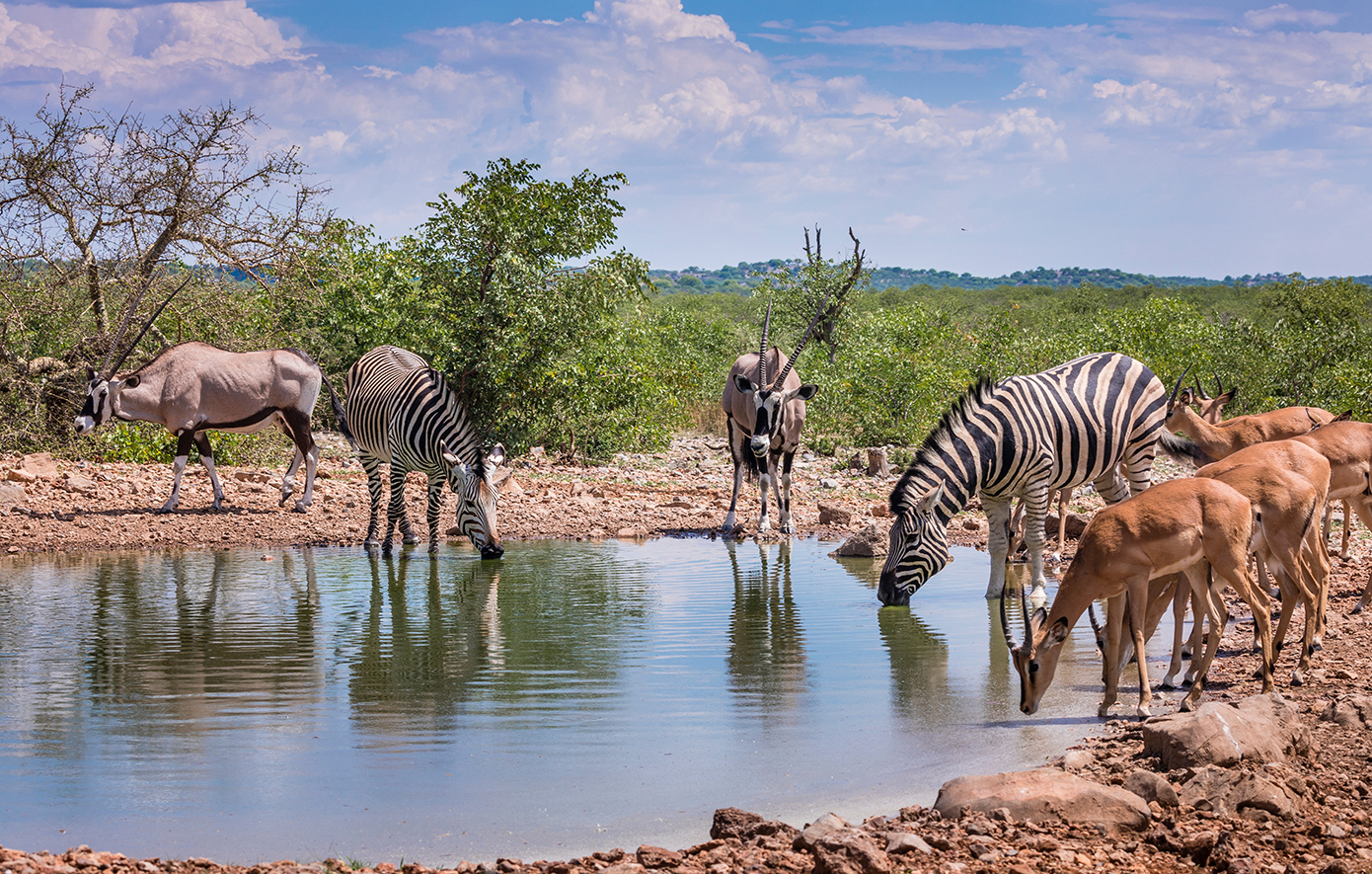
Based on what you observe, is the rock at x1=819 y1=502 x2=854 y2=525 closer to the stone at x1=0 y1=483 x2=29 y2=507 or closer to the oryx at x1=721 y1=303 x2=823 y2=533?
the oryx at x1=721 y1=303 x2=823 y2=533

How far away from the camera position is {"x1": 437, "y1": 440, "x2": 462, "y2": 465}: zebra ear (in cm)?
1223

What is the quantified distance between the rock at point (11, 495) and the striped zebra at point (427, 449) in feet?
14.5

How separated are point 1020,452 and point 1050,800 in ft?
16.7

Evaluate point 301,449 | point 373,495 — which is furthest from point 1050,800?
point 301,449

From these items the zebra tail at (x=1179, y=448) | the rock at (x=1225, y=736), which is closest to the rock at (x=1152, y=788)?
the rock at (x=1225, y=736)

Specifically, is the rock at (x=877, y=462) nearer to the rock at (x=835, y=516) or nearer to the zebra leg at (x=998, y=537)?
the rock at (x=835, y=516)

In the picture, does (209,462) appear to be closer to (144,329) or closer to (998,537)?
(144,329)

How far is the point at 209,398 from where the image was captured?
1528 cm

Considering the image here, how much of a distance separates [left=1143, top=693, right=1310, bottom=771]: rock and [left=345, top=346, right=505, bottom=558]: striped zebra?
25.7 ft

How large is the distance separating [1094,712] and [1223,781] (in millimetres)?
1766

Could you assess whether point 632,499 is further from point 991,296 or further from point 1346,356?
point 991,296

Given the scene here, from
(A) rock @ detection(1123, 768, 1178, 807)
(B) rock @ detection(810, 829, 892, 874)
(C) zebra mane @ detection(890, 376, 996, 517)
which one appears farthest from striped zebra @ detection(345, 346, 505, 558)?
(B) rock @ detection(810, 829, 892, 874)

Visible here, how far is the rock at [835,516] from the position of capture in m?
14.6

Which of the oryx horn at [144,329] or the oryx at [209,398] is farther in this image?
the oryx horn at [144,329]
